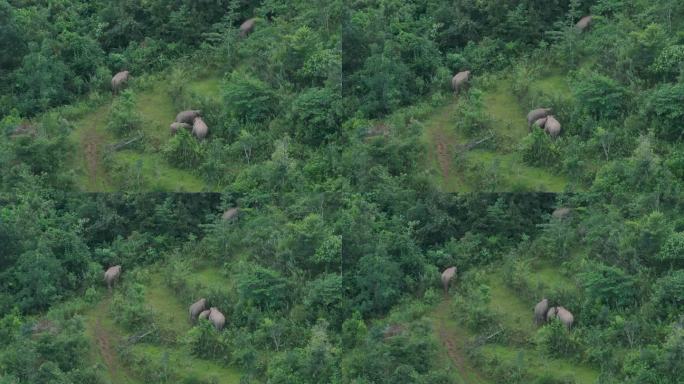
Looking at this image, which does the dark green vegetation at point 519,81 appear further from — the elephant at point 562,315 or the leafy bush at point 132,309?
the leafy bush at point 132,309

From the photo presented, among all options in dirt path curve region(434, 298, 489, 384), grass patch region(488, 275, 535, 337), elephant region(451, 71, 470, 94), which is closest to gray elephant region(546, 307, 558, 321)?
grass patch region(488, 275, 535, 337)

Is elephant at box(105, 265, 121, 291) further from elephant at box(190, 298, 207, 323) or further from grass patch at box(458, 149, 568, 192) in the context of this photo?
grass patch at box(458, 149, 568, 192)

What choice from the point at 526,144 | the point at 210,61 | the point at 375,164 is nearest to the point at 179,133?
the point at 210,61

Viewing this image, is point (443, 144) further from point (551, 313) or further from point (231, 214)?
point (231, 214)

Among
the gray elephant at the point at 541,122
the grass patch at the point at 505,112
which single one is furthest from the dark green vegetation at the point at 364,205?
the gray elephant at the point at 541,122

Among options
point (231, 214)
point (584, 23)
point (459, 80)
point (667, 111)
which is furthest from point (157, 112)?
point (667, 111)
